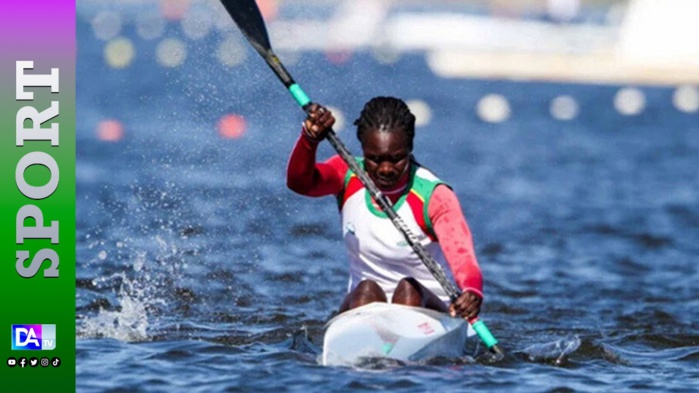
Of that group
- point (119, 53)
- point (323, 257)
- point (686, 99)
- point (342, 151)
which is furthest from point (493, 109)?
point (342, 151)

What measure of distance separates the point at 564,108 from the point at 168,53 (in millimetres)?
16761

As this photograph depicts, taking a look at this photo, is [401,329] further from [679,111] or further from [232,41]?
[232,41]

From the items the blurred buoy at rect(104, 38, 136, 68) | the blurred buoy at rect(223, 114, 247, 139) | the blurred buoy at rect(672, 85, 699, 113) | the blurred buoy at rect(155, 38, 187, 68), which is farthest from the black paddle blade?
the blurred buoy at rect(104, 38, 136, 68)

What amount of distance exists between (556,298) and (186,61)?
1257 inches

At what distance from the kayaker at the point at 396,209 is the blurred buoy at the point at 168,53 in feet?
103

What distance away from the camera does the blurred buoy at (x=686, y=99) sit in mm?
34838

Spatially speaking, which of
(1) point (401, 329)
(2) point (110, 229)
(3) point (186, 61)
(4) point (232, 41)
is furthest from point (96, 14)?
(1) point (401, 329)

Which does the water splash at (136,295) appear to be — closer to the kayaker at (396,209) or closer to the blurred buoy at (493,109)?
the kayaker at (396,209)

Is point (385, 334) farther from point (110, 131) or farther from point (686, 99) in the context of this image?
point (686, 99)

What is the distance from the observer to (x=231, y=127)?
25.2 m

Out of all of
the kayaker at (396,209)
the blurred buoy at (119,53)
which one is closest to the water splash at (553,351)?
the kayaker at (396,209)

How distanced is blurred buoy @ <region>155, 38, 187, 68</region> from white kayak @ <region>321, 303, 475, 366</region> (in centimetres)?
3165

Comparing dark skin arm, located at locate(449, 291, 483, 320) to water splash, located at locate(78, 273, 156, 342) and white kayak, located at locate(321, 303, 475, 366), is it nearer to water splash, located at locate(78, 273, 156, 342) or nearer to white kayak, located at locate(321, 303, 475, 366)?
white kayak, located at locate(321, 303, 475, 366)

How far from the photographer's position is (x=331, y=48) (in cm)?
5447
